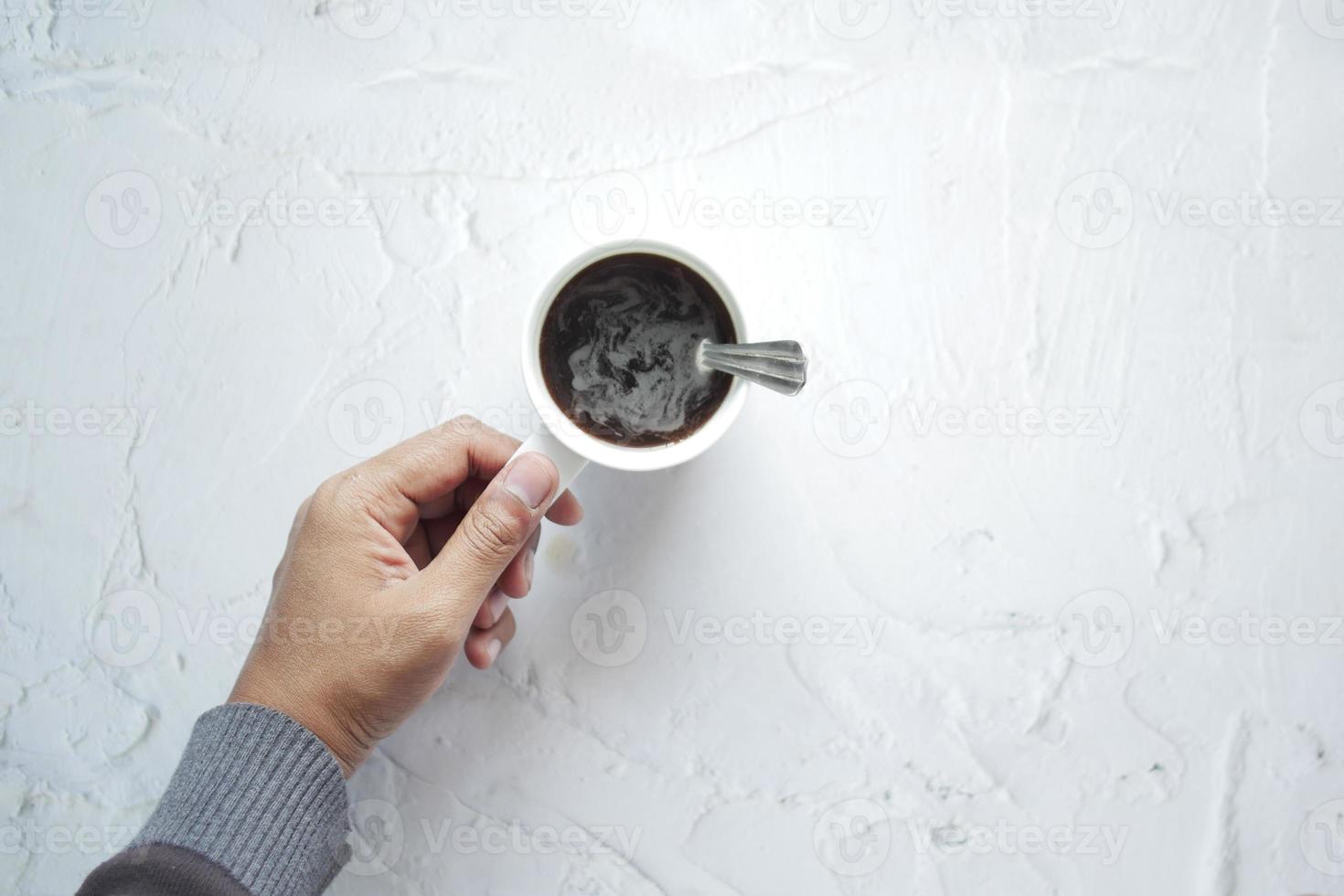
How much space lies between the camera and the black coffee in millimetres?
780

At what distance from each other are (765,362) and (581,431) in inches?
6.6

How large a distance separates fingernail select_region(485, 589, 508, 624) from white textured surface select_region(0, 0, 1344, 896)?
0.20 feet

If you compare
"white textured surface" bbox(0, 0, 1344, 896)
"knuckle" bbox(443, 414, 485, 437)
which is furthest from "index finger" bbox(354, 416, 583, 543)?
"white textured surface" bbox(0, 0, 1344, 896)

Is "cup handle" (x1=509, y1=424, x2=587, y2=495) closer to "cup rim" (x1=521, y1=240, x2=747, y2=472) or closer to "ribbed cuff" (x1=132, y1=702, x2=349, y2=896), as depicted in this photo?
"cup rim" (x1=521, y1=240, x2=747, y2=472)

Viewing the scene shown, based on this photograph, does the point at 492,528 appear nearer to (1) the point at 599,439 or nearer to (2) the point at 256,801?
(1) the point at 599,439

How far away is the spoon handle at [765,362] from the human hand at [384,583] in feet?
0.56

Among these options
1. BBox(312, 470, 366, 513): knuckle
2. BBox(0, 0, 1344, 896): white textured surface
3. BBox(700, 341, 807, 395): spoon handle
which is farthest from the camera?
BBox(0, 0, 1344, 896): white textured surface

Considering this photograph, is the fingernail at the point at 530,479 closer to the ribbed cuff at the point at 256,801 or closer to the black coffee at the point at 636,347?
the black coffee at the point at 636,347

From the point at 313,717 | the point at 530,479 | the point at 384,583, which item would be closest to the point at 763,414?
the point at 530,479

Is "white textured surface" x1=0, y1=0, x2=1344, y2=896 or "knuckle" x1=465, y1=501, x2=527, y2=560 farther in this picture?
"white textured surface" x1=0, y1=0, x2=1344, y2=896

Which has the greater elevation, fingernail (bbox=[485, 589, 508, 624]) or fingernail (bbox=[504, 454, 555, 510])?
fingernail (bbox=[504, 454, 555, 510])

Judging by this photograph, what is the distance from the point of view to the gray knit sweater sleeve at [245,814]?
2.37 ft

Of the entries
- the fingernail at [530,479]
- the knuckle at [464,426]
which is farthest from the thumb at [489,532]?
the knuckle at [464,426]

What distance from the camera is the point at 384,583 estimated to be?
77 cm
